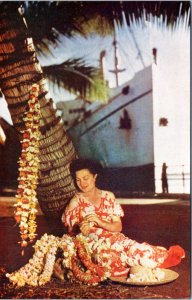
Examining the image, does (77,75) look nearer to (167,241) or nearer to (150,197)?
(150,197)

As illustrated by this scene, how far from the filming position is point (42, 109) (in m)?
4.20

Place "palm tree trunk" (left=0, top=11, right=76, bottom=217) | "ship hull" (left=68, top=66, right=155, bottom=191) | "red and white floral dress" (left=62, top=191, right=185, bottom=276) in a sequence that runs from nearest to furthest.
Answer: "red and white floral dress" (left=62, top=191, right=185, bottom=276) < "palm tree trunk" (left=0, top=11, right=76, bottom=217) < "ship hull" (left=68, top=66, right=155, bottom=191)

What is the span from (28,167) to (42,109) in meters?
0.64

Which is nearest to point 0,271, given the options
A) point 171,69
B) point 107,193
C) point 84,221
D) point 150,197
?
point 84,221

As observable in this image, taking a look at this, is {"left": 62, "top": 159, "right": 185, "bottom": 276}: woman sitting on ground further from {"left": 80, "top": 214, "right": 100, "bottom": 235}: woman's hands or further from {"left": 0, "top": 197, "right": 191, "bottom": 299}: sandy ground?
{"left": 0, "top": 197, "right": 191, "bottom": 299}: sandy ground

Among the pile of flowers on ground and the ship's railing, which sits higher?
the ship's railing

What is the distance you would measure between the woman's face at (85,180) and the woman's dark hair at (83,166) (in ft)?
0.11

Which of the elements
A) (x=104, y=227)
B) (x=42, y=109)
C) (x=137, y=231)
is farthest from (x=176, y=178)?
(x=42, y=109)

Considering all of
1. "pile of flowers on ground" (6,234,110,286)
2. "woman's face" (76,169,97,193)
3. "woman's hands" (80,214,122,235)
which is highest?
"woman's face" (76,169,97,193)

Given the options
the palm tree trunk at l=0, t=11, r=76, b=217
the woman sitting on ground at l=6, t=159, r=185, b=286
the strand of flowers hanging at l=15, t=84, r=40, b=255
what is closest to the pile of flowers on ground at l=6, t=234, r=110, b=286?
the woman sitting on ground at l=6, t=159, r=185, b=286

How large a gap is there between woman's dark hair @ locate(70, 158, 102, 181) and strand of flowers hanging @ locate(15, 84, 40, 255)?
0.39 meters

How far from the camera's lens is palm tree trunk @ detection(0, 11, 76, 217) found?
4.10 metres

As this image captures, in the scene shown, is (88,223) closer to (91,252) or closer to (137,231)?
(91,252)

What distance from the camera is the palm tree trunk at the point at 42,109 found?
161 inches
